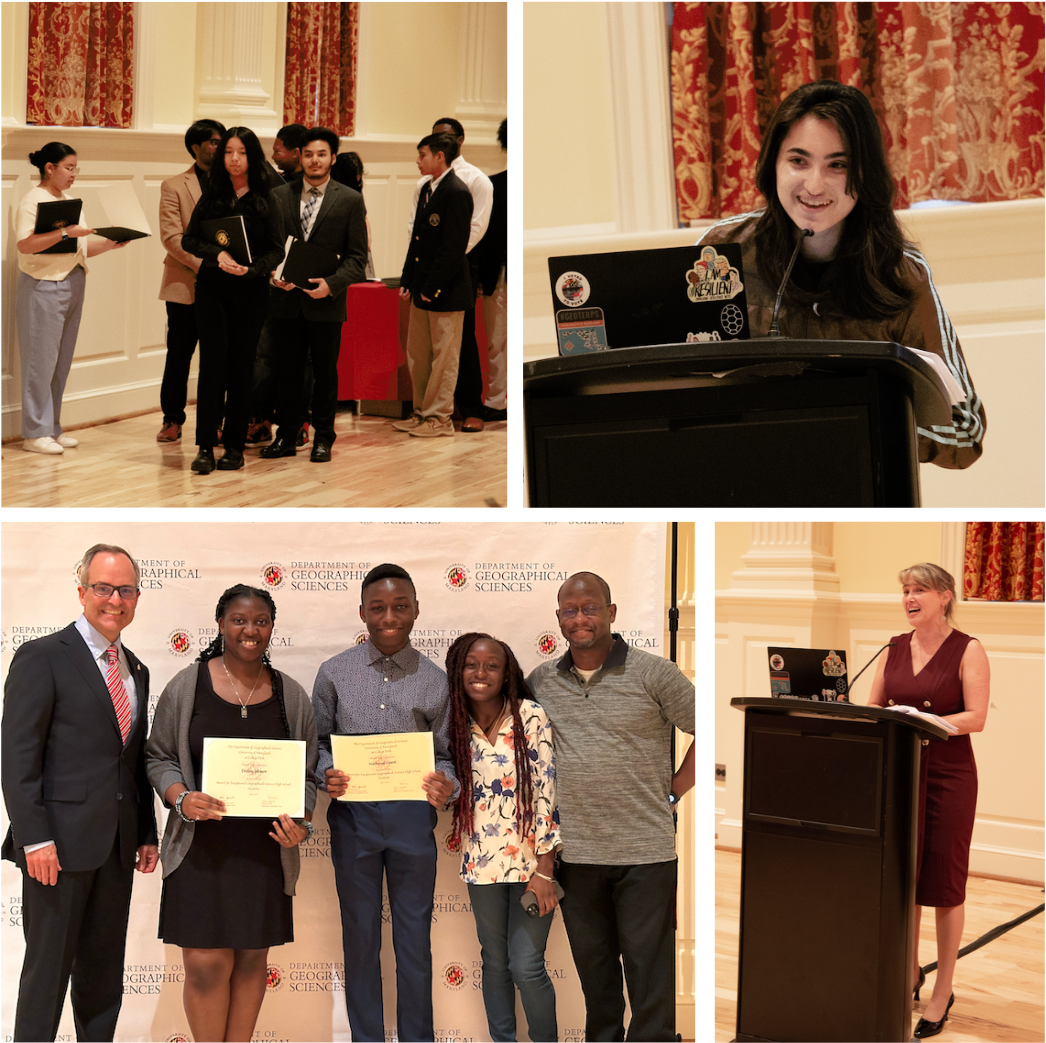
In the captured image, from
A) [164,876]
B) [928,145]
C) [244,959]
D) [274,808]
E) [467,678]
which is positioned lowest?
[244,959]

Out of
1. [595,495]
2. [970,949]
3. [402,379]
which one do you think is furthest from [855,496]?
[970,949]

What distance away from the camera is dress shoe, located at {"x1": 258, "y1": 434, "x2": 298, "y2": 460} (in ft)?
10.6

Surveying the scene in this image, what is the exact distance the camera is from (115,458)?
3.18 metres

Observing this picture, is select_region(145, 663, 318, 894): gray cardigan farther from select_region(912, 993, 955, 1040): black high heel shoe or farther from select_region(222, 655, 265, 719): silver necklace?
select_region(912, 993, 955, 1040): black high heel shoe

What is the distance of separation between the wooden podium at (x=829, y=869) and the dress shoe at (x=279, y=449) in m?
1.63

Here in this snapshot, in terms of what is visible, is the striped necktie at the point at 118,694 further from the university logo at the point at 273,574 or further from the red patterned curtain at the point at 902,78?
the red patterned curtain at the point at 902,78

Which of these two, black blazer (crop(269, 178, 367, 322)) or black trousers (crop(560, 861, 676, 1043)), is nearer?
black trousers (crop(560, 861, 676, 1043))

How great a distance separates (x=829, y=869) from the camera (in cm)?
235

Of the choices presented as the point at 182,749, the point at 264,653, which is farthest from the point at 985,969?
the point at 182,749

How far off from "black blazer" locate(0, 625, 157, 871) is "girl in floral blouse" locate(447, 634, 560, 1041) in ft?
2.51

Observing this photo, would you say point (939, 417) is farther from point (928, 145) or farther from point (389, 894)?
point (928, 145)

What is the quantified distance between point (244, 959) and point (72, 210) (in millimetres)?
2335

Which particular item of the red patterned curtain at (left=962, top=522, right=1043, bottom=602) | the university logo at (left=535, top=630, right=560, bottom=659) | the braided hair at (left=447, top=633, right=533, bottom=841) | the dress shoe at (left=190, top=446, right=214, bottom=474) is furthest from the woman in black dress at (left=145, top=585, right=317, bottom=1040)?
the red patterned curtain at (left=962, top=522, right=1043, bottom=602)

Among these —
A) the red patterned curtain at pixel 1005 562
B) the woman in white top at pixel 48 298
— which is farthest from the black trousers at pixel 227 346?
the red patterned curtain at pixel 1005 562
